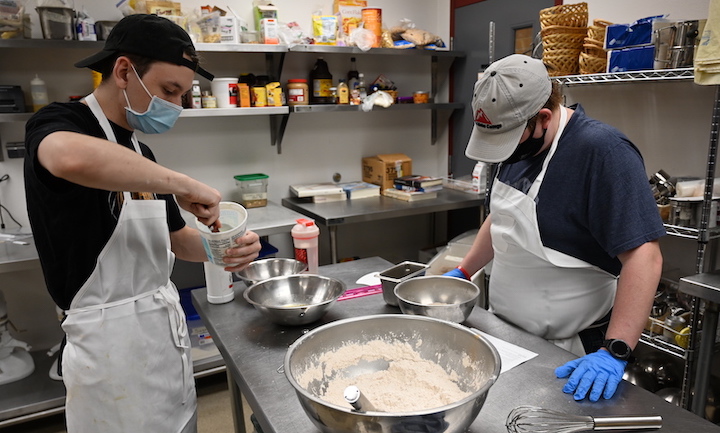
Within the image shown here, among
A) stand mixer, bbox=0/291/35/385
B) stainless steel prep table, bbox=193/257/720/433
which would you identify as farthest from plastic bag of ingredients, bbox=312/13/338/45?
stand mixer, bbox=0/291/35/385

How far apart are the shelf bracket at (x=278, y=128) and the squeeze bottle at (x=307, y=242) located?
1.69 meters

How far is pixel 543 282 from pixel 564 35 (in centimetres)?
159

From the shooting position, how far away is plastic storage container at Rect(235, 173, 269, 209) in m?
3.19

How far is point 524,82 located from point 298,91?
6.62 ft

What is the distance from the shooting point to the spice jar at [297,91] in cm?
312

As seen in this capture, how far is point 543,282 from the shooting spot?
1451 millimetres

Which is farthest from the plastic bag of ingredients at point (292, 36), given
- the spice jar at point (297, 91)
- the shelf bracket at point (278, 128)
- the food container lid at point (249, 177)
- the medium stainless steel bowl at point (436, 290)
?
the medium stainless steel bowl at point (436, 290)

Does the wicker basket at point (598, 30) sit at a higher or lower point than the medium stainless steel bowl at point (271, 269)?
higher

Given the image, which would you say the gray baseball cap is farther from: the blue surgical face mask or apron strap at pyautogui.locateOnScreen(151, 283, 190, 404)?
apron strap at pyautogui.locateOnScreen(151, 283, 190, 404)

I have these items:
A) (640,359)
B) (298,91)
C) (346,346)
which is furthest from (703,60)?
(298,91)

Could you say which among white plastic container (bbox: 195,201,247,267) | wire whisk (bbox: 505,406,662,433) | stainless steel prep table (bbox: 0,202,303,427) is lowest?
stainless steel prep table (bbox: 0,202,303,427)

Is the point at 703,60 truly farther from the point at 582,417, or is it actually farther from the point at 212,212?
the point at 212,212

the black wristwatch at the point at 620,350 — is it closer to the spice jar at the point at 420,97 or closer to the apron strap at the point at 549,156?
the apron strap at the point at 549,156

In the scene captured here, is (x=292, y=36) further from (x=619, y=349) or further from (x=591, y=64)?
(x=619, y=349)
